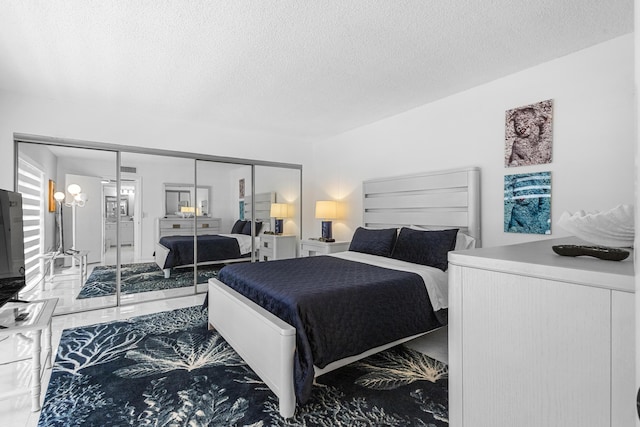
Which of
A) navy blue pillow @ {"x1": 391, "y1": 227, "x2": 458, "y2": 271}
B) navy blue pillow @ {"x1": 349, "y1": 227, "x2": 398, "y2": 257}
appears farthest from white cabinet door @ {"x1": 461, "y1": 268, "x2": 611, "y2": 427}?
navy blue pillow @ {"x1": 349, "y1": 227, "x2": 398, "y2": 257}

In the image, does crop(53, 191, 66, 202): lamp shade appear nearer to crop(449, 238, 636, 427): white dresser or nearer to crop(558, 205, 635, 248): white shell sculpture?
crop(449, 238, 636, 427): white dresser

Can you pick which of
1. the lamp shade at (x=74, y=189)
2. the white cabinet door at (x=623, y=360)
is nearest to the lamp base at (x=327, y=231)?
the lamp shade at (x=74, y=189)

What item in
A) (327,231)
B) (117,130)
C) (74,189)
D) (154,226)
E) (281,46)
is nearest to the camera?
(281,46)

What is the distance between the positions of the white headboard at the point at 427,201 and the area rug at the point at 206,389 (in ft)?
4.75

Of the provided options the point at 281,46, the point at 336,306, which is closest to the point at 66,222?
the point at 281,46

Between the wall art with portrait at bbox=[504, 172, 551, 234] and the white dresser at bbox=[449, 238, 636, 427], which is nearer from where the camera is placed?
the white dresser at bbox=[449, 238, 636, 427]

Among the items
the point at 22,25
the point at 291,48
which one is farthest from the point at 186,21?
the point at 22,25

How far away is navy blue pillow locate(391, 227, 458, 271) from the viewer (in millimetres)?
3020

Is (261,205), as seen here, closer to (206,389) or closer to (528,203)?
(206,389)

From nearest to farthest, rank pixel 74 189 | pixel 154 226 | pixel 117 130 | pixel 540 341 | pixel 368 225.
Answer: pixel 540 341, pixel 74 189, pixel 117 130, pixel 154 226, pixel 368 225

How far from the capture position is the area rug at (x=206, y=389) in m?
1.84

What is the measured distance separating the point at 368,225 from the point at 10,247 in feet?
11.8

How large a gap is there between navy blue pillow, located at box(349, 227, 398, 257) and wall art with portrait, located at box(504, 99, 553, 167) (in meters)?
1.37

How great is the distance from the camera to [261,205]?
514 cm
